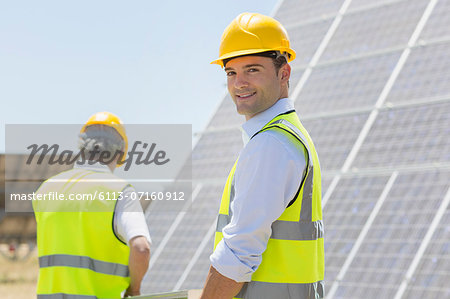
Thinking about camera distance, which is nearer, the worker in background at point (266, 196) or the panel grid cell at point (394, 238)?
the worker in background at point (266, 196)

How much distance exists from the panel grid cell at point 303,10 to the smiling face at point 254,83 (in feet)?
25.1

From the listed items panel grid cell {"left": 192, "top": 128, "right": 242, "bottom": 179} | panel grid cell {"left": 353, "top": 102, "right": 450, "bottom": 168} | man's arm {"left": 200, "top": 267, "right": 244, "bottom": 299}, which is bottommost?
man's arm {"left": 200, "top": 267, "right": 244, "bottom": 299}

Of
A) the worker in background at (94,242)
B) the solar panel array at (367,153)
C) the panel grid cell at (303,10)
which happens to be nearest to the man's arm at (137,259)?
the worker in background at (94,242)

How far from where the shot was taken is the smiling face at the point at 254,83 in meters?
2.32

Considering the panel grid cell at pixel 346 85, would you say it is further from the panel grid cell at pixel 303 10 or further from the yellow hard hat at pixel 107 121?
the yellow hard hat at pixel 107 121

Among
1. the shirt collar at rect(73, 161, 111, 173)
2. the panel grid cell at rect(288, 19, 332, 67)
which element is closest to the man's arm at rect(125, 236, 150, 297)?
the shirt collar at rect(73, 161, 111, 173)

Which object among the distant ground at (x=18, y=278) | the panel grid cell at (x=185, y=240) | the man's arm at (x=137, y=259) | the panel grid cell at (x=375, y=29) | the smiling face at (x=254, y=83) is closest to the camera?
the smiling face at (x=254, y=83)

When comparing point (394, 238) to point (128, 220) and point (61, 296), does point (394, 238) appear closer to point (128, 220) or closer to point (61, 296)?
point (128, 220)

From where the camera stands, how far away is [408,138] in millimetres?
6957

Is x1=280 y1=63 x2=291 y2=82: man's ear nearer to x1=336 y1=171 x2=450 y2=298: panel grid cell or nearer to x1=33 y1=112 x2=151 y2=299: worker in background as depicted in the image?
x1=33 y1=112 x2=151 y2=299: worker in background

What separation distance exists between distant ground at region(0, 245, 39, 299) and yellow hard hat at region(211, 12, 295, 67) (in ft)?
43.1

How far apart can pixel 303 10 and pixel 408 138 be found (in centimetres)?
396

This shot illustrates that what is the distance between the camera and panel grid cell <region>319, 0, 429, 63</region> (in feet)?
27.0

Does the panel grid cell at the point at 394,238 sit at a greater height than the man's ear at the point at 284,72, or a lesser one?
greater
